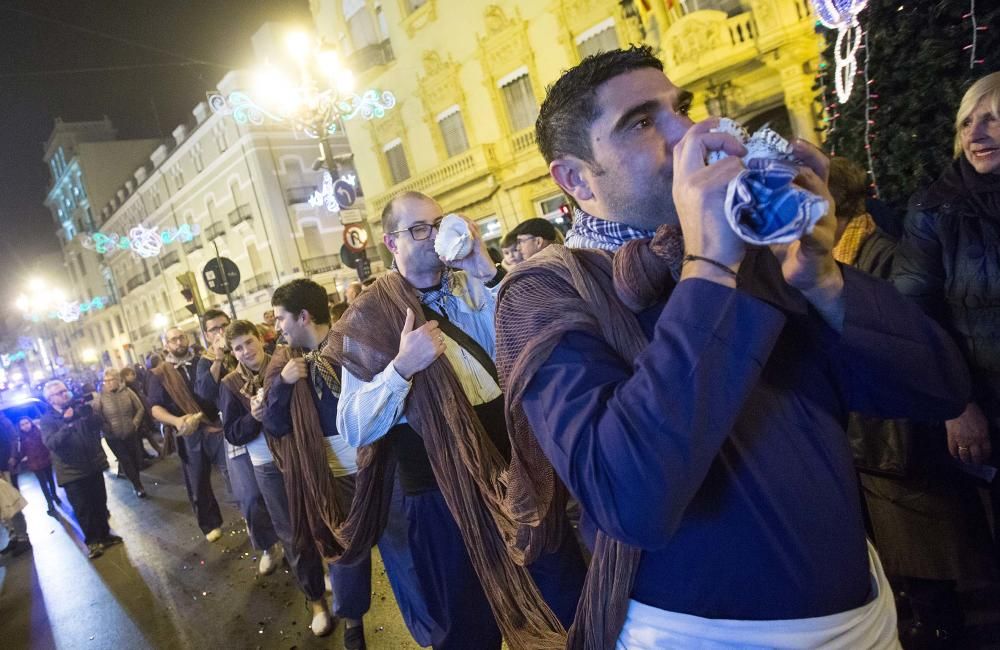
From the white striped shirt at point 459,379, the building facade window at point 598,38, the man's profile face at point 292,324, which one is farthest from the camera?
the building facade window at point 598,38

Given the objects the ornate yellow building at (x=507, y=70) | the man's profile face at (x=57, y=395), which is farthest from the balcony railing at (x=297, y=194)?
the man's profile face at (x=57, y=395)

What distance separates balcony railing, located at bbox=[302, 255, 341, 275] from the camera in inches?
1030

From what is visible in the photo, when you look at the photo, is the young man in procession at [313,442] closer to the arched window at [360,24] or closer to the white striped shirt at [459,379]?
the white striped shirt at [459,379]

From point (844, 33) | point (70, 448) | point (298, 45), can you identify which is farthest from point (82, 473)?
point (844, 33)

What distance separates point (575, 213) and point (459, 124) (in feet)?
60.9

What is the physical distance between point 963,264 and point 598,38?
1452cm

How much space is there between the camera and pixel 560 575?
2467 mm

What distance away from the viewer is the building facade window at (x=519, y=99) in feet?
54.6

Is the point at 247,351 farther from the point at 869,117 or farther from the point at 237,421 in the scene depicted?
the point at 869,117

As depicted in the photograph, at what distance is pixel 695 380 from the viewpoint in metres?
0.86

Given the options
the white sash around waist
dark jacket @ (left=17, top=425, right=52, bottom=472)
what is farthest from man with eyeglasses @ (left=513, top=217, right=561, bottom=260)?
dark jacket @ (left=17, top=425, right=52, bottom=472)

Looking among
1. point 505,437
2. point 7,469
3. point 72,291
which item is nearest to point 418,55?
point 7,469

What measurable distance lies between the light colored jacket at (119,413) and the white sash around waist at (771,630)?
9964mm

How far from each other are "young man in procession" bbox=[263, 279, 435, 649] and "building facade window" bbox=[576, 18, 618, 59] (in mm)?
13348
